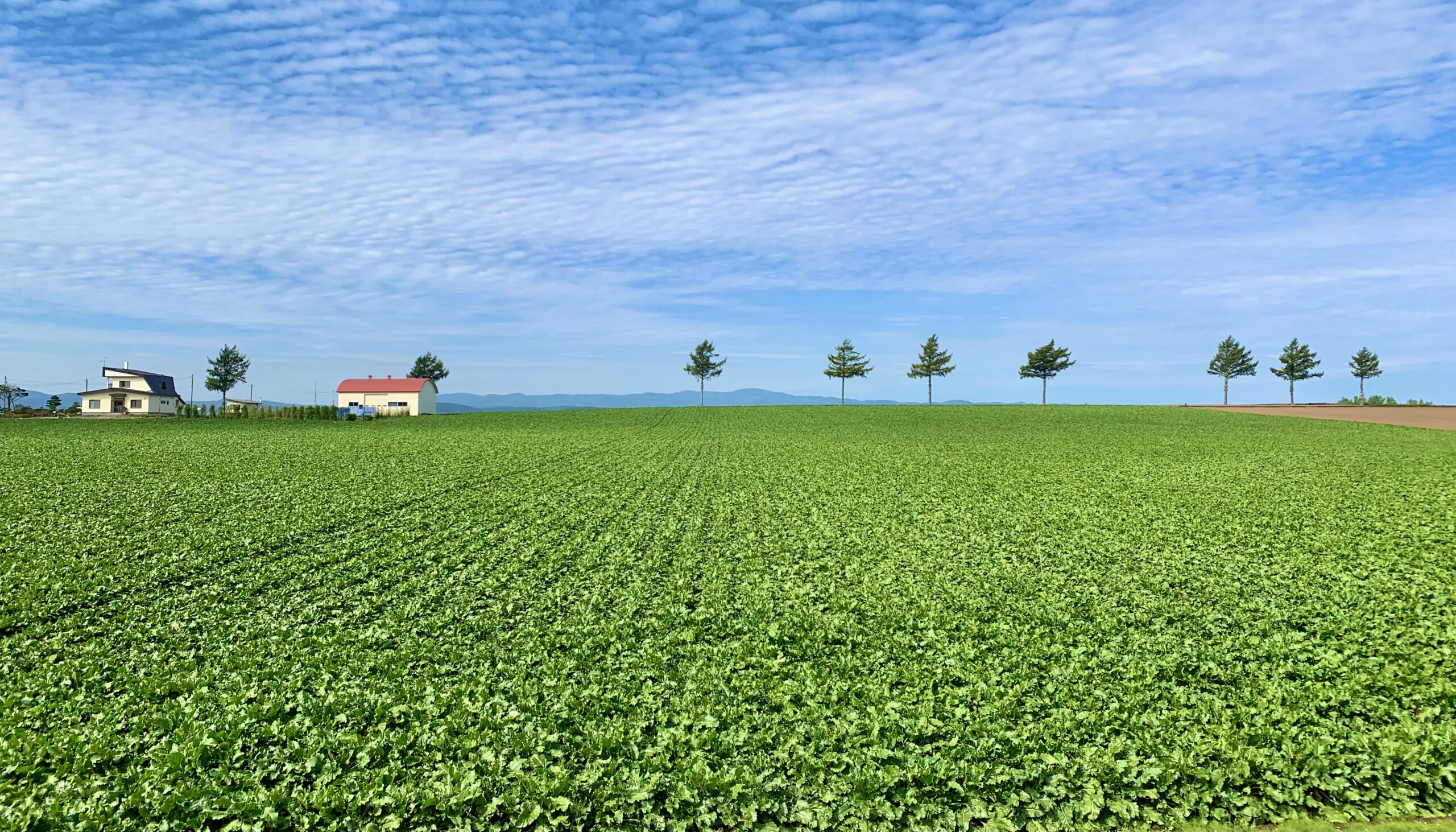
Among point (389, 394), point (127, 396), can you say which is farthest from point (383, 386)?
point (127, 396)

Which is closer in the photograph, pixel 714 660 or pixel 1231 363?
pixel 714 660

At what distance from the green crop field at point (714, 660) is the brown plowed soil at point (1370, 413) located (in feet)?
134

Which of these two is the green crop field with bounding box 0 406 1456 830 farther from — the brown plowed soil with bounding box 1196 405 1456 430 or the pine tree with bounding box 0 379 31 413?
the pine tree with bounding box 0 379 31 413

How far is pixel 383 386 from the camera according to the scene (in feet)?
268

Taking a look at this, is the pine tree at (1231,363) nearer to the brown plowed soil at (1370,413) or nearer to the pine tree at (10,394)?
the brown plowed soil at (1370,413)

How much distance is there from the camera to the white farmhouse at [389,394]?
79688 millimetres

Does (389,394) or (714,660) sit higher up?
(389,394)

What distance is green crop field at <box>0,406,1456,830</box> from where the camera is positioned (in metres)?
5.32

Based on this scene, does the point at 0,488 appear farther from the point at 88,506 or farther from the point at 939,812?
the point at 939,812

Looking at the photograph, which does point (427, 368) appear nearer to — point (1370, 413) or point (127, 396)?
point (127, 396)

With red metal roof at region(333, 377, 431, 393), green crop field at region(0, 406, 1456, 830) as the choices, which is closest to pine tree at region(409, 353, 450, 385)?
red metal roof at region(333, 377, 431, 393)

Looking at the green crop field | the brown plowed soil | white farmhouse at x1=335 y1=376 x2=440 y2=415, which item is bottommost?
the green crop field

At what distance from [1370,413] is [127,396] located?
118496 mm

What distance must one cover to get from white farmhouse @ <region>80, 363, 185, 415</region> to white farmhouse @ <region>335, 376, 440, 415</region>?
58.2ft
